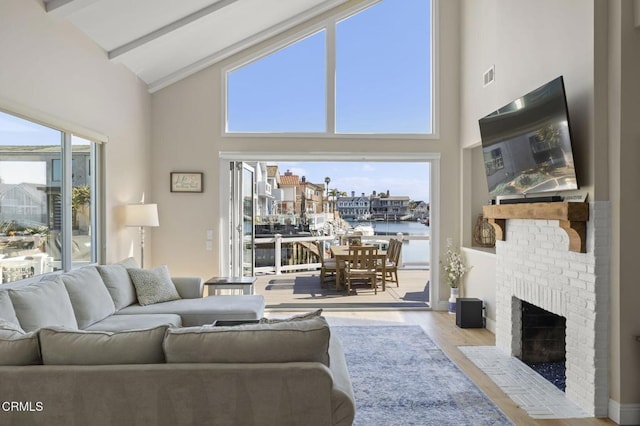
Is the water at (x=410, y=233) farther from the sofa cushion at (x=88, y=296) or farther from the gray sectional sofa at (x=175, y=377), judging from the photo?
the gray sectional sofa at (x=175, y=377)

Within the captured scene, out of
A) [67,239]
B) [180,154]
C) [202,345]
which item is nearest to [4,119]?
[67,239]

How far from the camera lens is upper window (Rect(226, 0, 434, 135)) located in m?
6.38

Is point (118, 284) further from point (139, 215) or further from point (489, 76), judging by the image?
point (489, 76)

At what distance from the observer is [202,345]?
6.54ft

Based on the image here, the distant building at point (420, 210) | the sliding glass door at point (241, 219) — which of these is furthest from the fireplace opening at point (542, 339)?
the distant building at point (420, 210)

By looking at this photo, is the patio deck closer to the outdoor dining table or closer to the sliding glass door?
the outdoor dining table

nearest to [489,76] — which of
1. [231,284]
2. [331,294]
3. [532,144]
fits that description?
[532,144]

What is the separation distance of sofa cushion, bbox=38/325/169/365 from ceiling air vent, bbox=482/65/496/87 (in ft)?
14.6

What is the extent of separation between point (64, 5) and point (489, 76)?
13.6 ft

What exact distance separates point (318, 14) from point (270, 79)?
1.06 m

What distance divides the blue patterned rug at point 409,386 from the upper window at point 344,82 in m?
2.90

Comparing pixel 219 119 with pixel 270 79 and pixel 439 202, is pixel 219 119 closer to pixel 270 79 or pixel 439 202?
pixel 270 79

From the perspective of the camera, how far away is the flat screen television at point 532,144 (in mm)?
3316

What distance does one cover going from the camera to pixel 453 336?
509 centimetres
